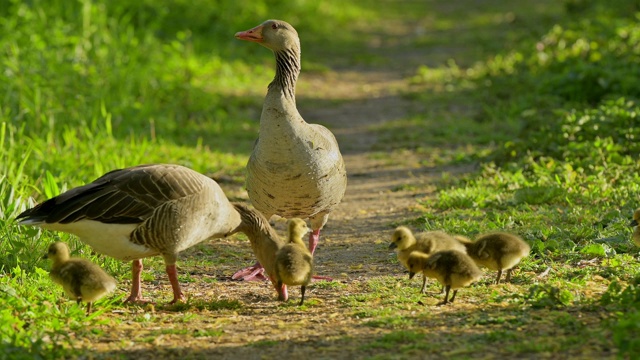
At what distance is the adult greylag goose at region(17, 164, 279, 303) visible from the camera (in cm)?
637

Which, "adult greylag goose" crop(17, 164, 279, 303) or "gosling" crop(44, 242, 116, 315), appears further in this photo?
"adult greylag goose" crop(17, 164, 279, 303)

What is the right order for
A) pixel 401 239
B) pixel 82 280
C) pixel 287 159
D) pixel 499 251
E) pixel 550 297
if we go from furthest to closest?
1. pixel 287 159
2. pixel 401 239
3. pixel 499 251
4. pixel 550 297
5. pixel 82 280

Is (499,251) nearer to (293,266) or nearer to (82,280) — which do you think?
(293,266)

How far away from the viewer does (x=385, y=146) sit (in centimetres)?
1340

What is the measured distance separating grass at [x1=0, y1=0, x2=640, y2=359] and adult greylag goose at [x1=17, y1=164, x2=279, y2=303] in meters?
Answer: 0.44

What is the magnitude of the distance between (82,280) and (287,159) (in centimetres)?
202

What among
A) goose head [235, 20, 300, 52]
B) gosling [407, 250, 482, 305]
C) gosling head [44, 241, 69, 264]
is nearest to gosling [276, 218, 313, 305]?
gosling [407, 250, 482, 305]

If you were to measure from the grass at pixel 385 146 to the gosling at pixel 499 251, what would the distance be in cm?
19

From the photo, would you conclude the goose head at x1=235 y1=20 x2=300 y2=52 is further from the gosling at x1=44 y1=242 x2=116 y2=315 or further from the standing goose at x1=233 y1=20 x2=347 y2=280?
the gosling at x1=44 y1=242 x2=116 y2=315

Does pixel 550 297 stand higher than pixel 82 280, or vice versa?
pixel 550 297

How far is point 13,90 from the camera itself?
12031 mm

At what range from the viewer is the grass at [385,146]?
5.95 meters

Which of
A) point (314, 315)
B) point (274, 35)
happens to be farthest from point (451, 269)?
point (274, 35)

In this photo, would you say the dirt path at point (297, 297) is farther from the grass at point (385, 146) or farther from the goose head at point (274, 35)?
the goose head at point (274, 35)
